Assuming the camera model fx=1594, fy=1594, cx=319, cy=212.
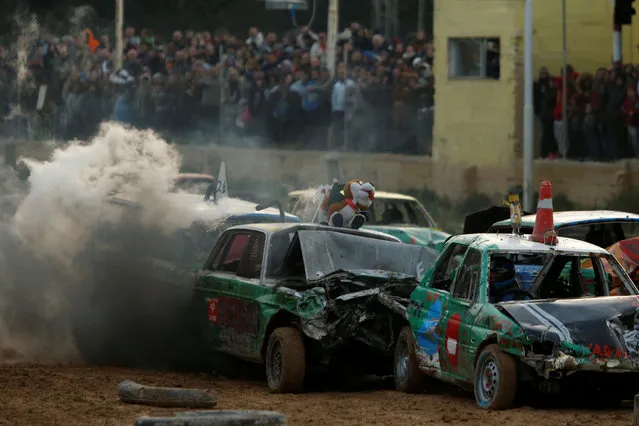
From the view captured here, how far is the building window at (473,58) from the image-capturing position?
1123 inches

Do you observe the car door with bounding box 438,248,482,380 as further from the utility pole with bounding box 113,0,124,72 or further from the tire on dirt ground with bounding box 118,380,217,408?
the utility pole with bounding box 113,0,124,72

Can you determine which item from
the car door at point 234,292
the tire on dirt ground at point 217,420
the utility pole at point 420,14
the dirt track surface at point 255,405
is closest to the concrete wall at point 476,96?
the utility pole at point 420,14

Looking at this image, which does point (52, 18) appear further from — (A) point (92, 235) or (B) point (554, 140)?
(A) point (92, 235)

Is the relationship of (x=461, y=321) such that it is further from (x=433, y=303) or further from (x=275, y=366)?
(x=275, y=366)

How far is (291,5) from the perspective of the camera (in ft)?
103

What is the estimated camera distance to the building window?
93.6 feet

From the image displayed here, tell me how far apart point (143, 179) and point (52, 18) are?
20.9 meters

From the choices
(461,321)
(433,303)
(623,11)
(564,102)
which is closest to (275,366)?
(433,303)

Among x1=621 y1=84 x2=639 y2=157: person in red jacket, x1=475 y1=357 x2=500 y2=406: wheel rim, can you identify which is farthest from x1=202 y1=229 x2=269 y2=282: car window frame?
x1=621 y1=84 x2=639 y2=157: person in red jacket

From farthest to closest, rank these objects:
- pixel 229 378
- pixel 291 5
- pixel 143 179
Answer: pixel 291 5 < pixel 143 179 < pixel 229 378

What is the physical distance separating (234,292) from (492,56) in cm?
1616

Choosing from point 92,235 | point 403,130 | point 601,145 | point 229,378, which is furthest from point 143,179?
point 403,130

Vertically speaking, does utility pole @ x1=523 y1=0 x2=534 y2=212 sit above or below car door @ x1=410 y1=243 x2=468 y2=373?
above

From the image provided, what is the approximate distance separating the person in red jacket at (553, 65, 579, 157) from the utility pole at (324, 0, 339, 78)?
458cm
